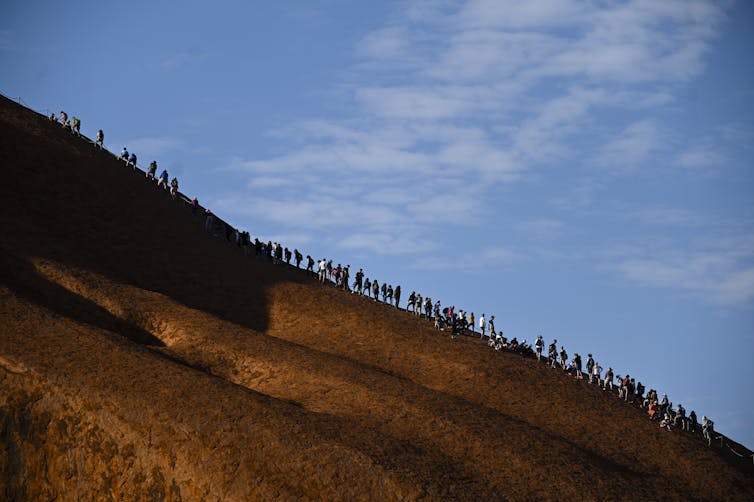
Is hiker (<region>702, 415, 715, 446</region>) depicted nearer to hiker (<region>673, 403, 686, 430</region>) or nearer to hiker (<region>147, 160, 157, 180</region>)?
hiker (<region>673, 403, 686, 430</region>)

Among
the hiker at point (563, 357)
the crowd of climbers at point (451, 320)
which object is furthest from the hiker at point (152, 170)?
the hiker at point (563, 357)

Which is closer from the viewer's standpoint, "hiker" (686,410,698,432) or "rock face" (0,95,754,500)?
"rock face" (0,95,754,500)

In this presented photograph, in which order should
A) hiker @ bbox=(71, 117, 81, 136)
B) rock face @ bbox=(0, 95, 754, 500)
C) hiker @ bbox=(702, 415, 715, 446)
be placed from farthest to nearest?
hiker @ bbox=(71, 117, 81, 136) → hiker @ bbox=(702, 415, 715, 446) → rock face @ bbox=(0, 95, 754, 500)

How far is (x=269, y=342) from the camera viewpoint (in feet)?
179

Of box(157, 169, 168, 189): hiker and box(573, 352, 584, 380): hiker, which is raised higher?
box(157, 169, 168, 189): hiker

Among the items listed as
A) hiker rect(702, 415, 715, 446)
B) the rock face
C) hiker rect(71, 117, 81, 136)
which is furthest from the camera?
hiker rect(71, 117, 81, 136)

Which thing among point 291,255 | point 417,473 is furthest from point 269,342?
point 291,255

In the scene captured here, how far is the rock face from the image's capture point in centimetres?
3912

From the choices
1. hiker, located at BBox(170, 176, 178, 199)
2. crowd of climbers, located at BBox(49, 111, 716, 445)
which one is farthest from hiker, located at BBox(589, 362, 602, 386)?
hiker, located at BBox(170, 176, 178, 199)

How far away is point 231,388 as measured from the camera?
144 ft

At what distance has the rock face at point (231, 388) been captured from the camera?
39125 millimetres

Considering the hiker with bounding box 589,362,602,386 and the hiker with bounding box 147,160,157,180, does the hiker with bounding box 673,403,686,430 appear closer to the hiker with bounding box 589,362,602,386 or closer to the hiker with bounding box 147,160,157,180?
the hiker with bounding box 589,362,602,386

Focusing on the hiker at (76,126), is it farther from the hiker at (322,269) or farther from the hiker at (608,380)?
the hiker at (608,380)

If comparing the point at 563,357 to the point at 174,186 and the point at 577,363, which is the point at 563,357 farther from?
the point at 174,186
